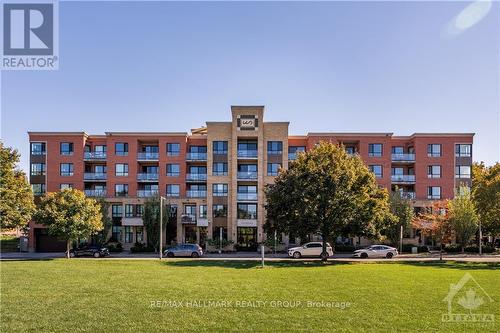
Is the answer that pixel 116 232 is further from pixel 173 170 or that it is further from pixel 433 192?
pixel 433 192

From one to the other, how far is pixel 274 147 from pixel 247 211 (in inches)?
351

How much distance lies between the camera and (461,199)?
39.7 metres

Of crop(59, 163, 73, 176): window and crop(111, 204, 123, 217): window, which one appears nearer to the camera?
crop(111, 204, 123, 217): window

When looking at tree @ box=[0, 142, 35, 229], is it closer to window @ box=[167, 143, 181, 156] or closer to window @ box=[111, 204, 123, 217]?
window @ box=[111, 204, 123, 217]

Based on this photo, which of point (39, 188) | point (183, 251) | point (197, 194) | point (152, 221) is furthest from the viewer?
point (39, 188)

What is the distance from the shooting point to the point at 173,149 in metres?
49.8

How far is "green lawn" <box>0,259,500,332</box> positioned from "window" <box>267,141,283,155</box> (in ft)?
95.8

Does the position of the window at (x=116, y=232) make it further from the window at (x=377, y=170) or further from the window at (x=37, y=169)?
the window at (x=377, y=170)

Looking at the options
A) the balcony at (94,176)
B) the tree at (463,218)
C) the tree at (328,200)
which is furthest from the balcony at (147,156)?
the tree at (463,218)

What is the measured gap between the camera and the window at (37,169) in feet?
162

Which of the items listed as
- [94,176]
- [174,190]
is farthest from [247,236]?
[94,176]

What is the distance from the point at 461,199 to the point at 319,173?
63.5 ft

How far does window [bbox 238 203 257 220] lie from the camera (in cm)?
4750

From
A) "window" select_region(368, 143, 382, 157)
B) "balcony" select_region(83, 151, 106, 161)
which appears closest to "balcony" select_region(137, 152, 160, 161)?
"balcony" select_region(83, 151, 106, 161)
